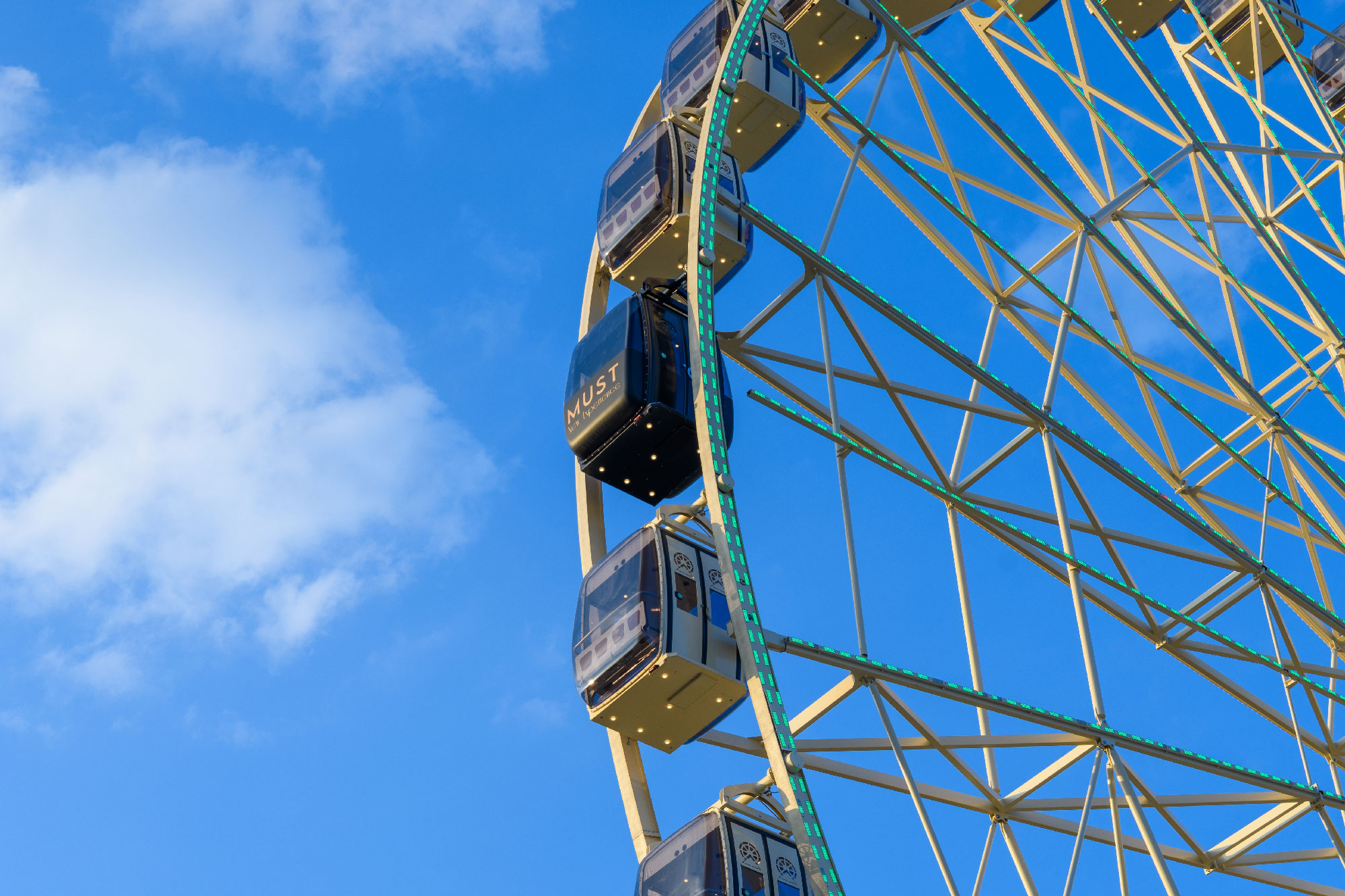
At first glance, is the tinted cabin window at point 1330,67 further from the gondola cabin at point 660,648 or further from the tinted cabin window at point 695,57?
the gondola cabin at point 660,648

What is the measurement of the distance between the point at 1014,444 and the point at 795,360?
239 cm

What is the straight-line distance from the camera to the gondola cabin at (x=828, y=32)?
1712 centimetres

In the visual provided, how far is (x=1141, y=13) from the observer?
21391mm

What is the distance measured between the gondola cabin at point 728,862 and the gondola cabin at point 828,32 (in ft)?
30.9

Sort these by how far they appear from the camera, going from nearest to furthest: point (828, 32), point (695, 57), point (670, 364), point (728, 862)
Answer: point (728, 862) → point (670, 364) → point (695, 57) → point (828, 32)

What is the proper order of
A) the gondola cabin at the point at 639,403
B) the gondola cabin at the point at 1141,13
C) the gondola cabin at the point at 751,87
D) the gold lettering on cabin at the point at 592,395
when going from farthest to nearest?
the gondola cabin at the point at 1141,13 → the gondola cabin at the point at 751,87 → the gold lettering on cabin at the point at 592,395 → the gondola cabin at the point at 639,403

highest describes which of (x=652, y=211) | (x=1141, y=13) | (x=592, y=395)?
Answer: (x=1141, y=13)

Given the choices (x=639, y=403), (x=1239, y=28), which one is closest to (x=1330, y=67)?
(x=1239, y=28)

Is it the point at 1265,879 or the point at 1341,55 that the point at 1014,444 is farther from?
the point at 1341,55

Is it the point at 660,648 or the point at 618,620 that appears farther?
the point at 618,620

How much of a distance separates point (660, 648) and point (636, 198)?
195 inches

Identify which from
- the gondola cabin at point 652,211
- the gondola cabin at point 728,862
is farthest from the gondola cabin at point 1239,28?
Result: the gondola cabin at point 728,862

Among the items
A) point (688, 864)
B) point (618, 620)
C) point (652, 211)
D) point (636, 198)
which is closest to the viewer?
point (688, 864)

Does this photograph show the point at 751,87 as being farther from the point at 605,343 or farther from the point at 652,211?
the point at 605,343
